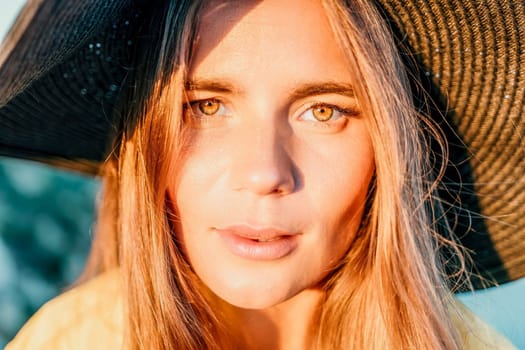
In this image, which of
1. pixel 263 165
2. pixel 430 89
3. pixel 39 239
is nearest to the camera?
pixel 263 165

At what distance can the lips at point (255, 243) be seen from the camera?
1.44 meters

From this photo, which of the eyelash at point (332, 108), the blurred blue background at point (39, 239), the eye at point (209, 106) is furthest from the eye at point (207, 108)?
the blurred blue background at point (39, 239)

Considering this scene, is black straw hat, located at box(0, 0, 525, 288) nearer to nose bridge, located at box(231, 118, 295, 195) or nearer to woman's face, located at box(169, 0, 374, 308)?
woman's face, located at box(169, 0, 374, 308)

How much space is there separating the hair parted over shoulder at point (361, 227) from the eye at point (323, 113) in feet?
0.17

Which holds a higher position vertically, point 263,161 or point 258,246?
point 263,161

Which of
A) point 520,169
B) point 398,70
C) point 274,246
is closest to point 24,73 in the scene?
point 274,246

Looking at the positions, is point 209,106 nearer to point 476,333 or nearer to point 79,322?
point 79,322

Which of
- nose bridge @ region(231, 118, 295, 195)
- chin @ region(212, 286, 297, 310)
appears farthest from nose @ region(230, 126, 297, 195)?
chin @ region(212, 286, 297, 310)

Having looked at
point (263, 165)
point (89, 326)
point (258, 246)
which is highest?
point (263, 165)

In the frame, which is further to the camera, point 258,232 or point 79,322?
point 79,322

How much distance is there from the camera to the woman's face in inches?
54.7

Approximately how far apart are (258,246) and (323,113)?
0.96 feet

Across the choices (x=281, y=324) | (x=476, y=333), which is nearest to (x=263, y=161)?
(x=281, y=324)

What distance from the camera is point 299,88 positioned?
4.59 feet
